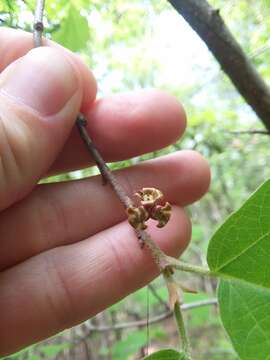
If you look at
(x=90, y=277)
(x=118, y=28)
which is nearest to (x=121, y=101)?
(x=90, y=277)

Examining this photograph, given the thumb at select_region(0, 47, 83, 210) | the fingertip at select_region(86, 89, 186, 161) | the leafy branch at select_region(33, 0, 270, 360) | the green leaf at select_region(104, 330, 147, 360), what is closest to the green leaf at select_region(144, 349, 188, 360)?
the leafy branch at select_region(33, 0, 270, 360)

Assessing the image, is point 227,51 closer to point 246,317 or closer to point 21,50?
point 21,50

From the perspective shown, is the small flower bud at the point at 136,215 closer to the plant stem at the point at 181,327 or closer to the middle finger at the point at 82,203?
the plant stem at the point at 181,327

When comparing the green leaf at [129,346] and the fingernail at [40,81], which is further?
the green leaf at [129,346]

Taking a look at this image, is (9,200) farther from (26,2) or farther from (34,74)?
(26,2)

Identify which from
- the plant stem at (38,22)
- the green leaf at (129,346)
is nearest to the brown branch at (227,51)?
the plant stem at (38,22)

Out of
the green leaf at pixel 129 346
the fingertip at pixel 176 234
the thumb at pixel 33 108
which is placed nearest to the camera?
the thumb at pixel 33 108
